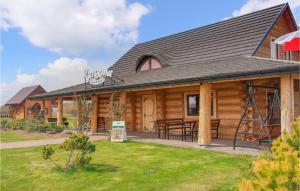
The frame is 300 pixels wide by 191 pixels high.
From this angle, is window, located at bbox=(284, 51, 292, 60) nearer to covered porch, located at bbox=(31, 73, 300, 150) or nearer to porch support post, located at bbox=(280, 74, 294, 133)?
covered porch, located at bbox=(31, 73, 300, 150)

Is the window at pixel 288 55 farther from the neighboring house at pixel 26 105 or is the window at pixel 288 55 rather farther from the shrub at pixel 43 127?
the neighboring house at pixel 26 105

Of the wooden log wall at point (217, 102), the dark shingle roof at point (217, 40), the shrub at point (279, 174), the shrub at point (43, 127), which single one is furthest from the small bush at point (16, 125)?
the shrub at point (279, 174)

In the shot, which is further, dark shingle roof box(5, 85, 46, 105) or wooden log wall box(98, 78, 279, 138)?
dark shingle roof box(5, 85, 46, 105)

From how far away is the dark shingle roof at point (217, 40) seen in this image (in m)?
15.2

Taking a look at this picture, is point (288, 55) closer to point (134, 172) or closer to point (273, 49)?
point (273, 49)

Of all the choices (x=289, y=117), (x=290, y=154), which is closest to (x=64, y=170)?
(x=290, y=154)

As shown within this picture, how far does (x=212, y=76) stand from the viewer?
10539 mm

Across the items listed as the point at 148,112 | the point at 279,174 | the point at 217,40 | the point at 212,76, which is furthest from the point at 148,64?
the point at 279,174

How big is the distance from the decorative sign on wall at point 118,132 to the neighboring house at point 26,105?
1122 inches

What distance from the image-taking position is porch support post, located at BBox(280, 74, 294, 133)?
9117mm

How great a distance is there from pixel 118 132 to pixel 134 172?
6.49 meters

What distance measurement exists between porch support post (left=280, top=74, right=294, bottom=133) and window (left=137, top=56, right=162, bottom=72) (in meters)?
10.3

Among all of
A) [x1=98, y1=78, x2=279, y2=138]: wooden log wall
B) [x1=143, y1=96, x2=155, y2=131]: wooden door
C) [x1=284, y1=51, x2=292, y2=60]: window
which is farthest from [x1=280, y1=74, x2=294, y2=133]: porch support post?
[x1=143, y1=96, x2=155, y2=131]: wooden door

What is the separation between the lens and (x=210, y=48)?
55.5 feet
